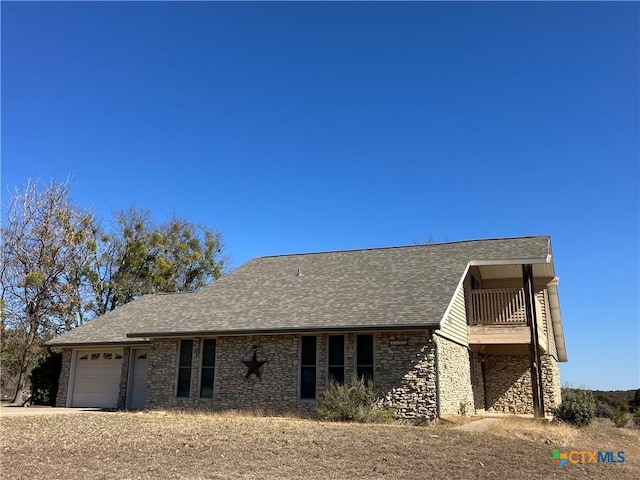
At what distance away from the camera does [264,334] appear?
16.7 meters

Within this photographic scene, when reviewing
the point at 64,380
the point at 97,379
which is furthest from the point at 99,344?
the point at 64,380

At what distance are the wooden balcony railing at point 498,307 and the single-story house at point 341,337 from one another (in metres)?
0.05

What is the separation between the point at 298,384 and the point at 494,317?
7276 millimetres

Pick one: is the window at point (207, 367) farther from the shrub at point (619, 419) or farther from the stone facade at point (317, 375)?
the shrub at point (619, 419)

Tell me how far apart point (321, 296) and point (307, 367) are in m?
2.75

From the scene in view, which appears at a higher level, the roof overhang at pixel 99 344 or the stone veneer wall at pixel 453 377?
the roof overhang at pixel 99 344

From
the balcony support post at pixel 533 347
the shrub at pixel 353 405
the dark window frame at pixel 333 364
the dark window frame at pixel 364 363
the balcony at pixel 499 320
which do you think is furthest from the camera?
the balcony at pixel 499 320

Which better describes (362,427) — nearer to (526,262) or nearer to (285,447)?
(285,447)

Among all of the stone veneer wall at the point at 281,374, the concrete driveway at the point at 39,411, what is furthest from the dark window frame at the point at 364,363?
the concrete driveway at the point at 39,411

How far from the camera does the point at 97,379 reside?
21391 millimetres

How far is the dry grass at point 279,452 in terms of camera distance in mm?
8172

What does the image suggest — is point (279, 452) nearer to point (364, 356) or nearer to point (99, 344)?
point (364, 356)

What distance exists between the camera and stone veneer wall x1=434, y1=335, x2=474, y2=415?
50.2 ft

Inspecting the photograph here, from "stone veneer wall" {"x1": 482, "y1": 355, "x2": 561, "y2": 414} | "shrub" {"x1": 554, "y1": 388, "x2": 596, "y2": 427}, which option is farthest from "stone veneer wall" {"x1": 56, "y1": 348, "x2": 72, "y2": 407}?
"shrub" {"x1": 554, "y1": 388, "x2": 596, "y2": 427}
